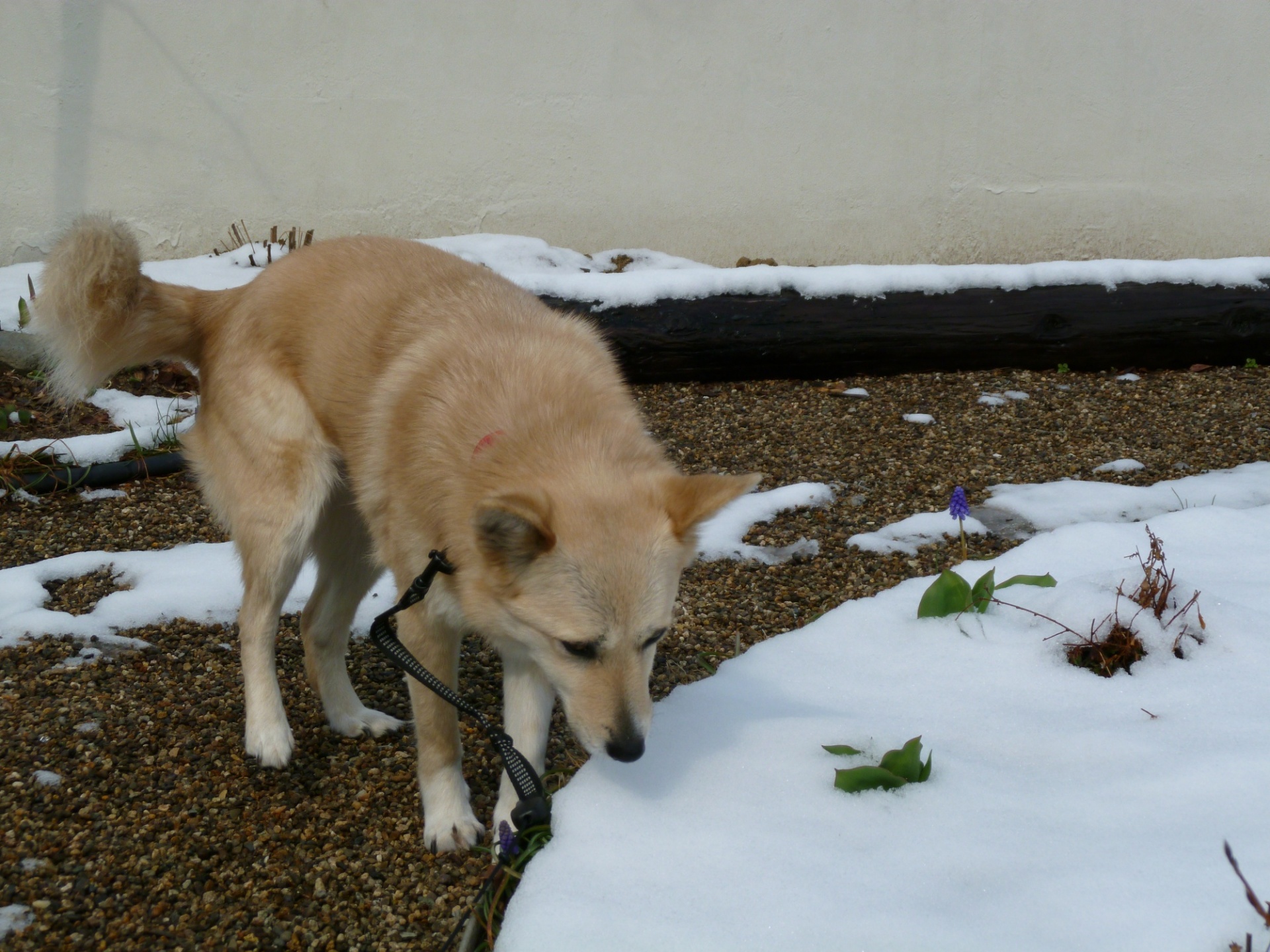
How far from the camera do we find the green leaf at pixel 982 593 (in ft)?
9.02

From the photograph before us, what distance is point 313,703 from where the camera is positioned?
312 cm

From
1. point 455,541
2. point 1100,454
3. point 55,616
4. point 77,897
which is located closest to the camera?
point 77,897

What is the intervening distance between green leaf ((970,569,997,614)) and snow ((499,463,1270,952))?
30 millimetres

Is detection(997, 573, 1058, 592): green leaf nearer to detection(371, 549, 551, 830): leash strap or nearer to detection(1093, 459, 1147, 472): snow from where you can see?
detection(371, 549, 551, 830): leash strap

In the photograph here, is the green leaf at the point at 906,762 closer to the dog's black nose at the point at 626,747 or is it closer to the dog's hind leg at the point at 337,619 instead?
the dog's black nose at the point at 626,747

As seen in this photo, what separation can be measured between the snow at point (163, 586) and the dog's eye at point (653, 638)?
3.26ft

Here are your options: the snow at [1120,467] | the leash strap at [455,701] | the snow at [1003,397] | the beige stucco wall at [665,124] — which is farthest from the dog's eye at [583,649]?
the beige stucco wall at [665,124]

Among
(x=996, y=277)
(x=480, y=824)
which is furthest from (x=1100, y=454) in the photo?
(x=480, y=824)

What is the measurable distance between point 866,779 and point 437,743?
1024 millimetres

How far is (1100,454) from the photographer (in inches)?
186

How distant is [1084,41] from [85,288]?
689 centimetres

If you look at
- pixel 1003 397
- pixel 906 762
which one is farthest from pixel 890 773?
pixel 1003 397

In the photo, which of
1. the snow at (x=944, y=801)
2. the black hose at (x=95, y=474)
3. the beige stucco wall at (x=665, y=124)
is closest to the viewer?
the snow at (x=944, y=801)

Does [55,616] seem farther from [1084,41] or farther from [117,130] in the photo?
[1084,41]
